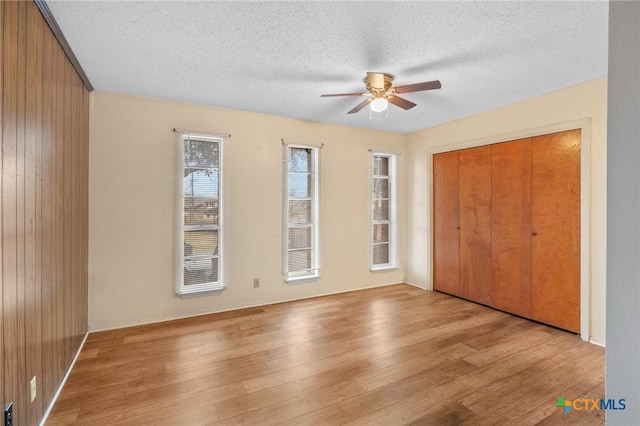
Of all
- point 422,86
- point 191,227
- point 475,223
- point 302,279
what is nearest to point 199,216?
point 191,227

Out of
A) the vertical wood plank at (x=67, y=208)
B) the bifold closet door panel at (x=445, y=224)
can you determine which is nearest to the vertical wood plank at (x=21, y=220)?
the vertical wood plank at (x=67, y=208)

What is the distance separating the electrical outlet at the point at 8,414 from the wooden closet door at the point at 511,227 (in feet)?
14.8

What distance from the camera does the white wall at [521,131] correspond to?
9.50 feet

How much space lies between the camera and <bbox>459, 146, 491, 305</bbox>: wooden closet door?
13.0 ft

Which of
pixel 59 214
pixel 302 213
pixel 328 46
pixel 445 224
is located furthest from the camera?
pixel 445 224

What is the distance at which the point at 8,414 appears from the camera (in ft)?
4.68

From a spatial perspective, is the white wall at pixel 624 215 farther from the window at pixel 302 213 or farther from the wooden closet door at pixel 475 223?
the window at pixel 302 213

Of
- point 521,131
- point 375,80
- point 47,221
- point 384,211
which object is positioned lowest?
point 47,221

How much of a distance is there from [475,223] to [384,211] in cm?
150

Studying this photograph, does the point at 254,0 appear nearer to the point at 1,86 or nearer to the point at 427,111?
the point at 1,86

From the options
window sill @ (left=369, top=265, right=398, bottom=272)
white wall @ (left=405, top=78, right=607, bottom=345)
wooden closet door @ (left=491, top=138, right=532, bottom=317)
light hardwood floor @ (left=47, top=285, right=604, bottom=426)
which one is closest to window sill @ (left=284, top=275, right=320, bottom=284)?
light hardwood floor @ (left=47, top=285, right=604, bottom=426)

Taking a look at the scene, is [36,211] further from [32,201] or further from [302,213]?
[302,213]

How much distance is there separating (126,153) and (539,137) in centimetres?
468

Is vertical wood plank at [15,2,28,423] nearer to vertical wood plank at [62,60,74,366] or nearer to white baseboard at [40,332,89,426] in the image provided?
white baseboard at [40,332,89,426]
